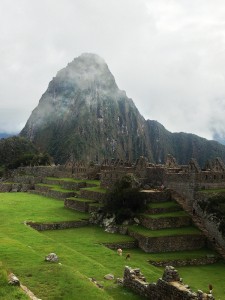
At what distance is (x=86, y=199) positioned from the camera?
4572 centimetres

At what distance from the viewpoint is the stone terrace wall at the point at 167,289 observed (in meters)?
14.0

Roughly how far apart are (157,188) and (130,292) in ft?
78.3

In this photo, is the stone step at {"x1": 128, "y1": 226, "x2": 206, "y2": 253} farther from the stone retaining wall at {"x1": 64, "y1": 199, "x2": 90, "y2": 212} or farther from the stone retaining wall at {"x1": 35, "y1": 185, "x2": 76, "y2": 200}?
the stone retaining wall at {"x1": 35, "y1": 185, "x2": 76, "y2": 200}

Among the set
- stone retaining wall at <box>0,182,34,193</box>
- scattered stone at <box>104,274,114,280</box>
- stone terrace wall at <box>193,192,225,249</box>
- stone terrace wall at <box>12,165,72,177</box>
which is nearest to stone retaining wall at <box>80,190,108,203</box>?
stone terrace wall at <box>193,192,225,249</box>

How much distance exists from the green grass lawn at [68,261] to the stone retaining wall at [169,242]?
641mm

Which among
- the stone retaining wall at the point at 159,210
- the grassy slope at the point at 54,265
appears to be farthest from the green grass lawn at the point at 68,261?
the stone retaining wall at the point at 159,210

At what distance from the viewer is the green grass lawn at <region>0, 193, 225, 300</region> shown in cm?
1637

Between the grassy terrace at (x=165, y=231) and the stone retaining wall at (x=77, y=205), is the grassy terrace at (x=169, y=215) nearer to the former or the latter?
the grassy terrace at (x=165, y=231)

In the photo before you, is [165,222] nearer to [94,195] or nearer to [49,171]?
[94,195]

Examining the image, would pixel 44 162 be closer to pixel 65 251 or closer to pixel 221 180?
pixel 221 180

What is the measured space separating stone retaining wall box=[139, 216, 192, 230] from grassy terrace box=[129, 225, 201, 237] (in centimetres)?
47

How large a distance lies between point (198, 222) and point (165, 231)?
3.51 meters

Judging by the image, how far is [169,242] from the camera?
1244 inches

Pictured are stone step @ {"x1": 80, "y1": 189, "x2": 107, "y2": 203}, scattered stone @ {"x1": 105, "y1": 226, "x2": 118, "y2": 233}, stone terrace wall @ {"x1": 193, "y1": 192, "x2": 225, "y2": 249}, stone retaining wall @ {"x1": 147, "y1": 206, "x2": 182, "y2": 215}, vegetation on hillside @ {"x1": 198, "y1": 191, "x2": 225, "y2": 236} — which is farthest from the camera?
stone step @ {"x1": 80, "y1": 189, "x2": 107, "y2": 203}
